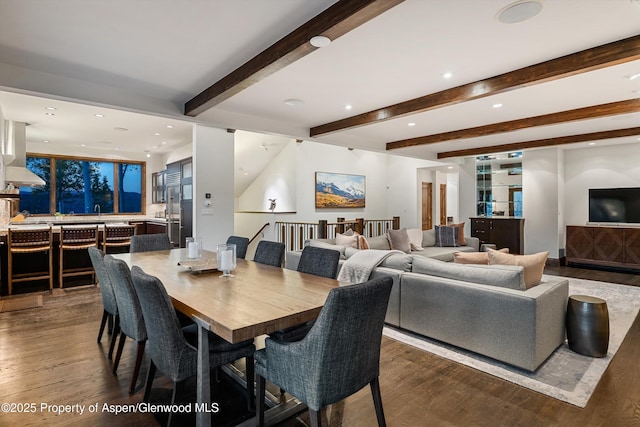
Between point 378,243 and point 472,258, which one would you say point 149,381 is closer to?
point 472,258

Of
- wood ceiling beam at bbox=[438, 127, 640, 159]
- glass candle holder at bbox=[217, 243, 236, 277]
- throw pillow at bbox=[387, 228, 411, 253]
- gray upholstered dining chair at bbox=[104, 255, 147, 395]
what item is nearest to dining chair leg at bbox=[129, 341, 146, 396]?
gray upholstered dining chair at bbox=[104, 255, 147, 395]

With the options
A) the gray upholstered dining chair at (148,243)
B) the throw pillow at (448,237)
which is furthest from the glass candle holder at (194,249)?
the throw pillow at (448,237)

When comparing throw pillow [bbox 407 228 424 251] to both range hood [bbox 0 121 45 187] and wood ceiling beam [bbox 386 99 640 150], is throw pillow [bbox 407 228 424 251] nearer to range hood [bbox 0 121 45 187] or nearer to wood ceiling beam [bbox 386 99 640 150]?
wood ceiling beam [bbox 386 99 640 150]

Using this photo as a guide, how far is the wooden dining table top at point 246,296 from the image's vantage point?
1588mm

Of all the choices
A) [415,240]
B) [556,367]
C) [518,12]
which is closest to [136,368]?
[556,367]

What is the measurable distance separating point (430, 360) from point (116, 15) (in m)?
3.62

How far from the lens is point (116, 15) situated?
2.44m

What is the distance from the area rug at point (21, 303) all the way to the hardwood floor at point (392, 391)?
1036mm

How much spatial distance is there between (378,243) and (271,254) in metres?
2.74

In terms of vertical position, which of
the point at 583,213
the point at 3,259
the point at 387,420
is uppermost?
the point at 583,213

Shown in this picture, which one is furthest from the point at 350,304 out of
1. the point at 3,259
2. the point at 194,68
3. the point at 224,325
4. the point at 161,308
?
the point at 3,259

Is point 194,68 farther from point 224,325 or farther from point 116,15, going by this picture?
point 224,325

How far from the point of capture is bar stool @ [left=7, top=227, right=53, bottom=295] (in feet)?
15.3

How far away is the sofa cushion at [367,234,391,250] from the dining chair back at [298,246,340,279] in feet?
8.71
